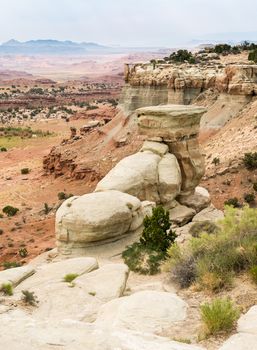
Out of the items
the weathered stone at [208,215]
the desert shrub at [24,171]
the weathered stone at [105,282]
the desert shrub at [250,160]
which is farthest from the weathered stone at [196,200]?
the desert shrub at [24,171]

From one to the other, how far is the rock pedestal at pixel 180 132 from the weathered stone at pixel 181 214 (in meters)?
0.75

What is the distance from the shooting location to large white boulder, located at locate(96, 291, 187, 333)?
9.28m

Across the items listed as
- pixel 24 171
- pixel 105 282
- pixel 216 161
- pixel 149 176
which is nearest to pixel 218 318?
pixel 105 282

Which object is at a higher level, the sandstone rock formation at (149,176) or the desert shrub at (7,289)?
the sandstone rock formation at (149,176)

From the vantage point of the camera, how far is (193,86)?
37.2 metres

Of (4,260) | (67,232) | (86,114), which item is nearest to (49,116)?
(86,114)

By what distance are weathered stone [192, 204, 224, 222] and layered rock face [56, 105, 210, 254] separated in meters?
0.22

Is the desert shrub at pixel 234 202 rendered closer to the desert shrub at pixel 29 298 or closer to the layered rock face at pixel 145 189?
the layered rock face at pixel 145 189

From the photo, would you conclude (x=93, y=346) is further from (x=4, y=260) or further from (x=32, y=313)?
(x=4, y=260)

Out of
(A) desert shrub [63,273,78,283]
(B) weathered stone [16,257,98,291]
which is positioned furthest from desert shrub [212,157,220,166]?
(A) desert shrub [63,273,78,283]

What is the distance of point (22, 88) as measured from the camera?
134000 millimetres

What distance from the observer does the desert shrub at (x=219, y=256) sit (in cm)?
1142

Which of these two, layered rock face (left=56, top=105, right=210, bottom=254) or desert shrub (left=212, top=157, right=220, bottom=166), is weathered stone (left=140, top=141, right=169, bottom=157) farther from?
desert shrub (left=212, top=157, right=220, bottom=166)

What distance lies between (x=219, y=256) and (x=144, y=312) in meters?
3.01
